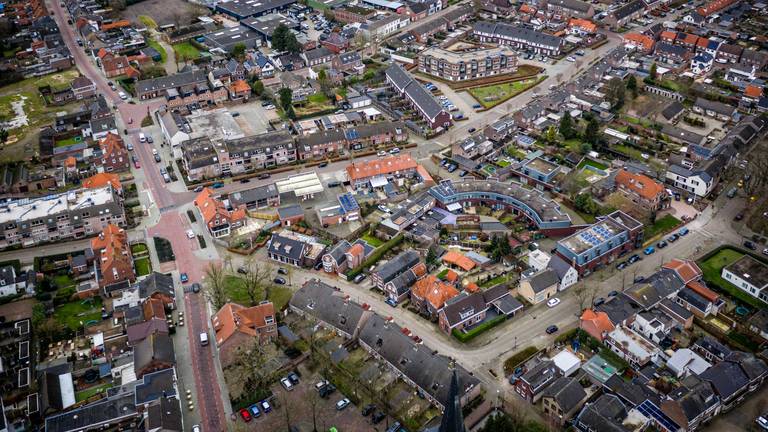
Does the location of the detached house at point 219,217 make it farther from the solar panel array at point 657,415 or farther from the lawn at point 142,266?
the solar panel array at point 657,415

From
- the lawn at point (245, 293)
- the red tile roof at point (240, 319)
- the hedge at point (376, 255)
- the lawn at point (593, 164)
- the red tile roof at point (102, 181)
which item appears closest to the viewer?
the red tile roof at point (240, 319)

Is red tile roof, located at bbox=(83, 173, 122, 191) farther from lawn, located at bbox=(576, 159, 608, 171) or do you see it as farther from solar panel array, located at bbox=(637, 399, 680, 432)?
solar panel array, located at bbox=(637, 399, 680, 432)

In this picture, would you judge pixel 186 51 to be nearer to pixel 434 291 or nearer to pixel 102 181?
pixel 102 181

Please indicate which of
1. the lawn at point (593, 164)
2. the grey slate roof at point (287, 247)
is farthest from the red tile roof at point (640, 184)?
the grey slate roof at point (287, 247)

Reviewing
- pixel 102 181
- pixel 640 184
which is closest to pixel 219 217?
pixel 102 181

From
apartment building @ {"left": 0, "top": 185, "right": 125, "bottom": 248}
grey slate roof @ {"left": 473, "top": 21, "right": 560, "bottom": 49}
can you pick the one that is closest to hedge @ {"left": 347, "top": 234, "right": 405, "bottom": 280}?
apartment building @ {"left": 0, "top": 185, "right": 125, "bottom": 248}
